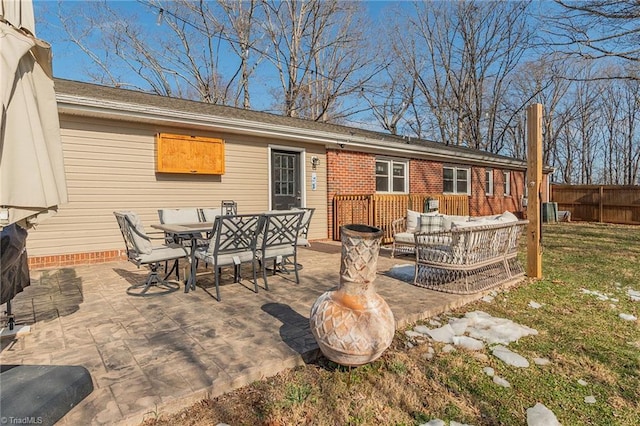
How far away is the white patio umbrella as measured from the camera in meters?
1.84

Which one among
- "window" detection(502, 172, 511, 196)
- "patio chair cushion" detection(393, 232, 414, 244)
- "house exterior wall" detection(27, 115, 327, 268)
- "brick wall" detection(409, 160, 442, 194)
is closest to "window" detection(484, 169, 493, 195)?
"window" detection(502, 172, 511, 196)

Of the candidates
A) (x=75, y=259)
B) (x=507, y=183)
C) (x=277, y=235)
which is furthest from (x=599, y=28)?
(x=75, y=259)

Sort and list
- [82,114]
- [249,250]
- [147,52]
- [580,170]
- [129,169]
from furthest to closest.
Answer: [580,170] → [147,52] → [129,169] → [82,114] → [249,250]

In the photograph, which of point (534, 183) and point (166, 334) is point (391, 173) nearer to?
point (534, 183)

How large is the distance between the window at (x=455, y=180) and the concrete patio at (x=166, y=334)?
27.8 feet

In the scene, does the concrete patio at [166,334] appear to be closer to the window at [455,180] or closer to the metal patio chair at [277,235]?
the metal patio chair at [277,235]

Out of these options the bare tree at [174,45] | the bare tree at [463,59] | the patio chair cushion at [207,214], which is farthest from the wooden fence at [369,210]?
the bare tree at [463,59]

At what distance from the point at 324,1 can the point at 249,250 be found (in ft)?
57.2

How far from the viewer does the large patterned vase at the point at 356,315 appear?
7.11 ft

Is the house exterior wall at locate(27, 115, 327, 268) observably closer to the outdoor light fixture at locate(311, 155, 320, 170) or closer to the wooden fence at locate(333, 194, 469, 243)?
the outdoor light fixture at locate(311, 155, 320, 170)

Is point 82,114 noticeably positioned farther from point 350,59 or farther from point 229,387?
point 350,59

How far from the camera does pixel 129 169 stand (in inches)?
240

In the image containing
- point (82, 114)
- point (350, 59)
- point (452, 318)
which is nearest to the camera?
point (452, 318)

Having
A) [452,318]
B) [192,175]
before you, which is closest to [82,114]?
[192,175]
